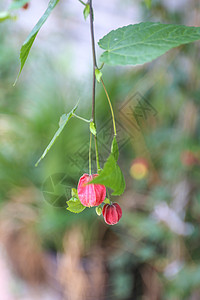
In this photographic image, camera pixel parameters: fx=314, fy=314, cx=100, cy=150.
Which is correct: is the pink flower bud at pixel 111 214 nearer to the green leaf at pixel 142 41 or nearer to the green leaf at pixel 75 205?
the green leaf at pixel 75 205

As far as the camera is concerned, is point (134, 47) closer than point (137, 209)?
Yes

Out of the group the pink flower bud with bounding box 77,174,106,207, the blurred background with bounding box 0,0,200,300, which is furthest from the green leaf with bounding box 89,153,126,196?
the blurred background with bounding box 0,0,200,300

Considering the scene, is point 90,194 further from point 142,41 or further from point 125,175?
point 125,175

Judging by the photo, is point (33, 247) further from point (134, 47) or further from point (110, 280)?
point (134, 47)

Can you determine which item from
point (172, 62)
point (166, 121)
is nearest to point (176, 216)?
point (166, 121)

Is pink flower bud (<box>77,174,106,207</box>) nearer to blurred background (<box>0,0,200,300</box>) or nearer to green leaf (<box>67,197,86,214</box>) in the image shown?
green leaf (<box>67,197,86,214</box>)

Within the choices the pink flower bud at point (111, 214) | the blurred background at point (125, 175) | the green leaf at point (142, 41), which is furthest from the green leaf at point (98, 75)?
the blurred background at point (125, 175)

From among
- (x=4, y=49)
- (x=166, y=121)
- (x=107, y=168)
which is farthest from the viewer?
(x=4, y=49)
